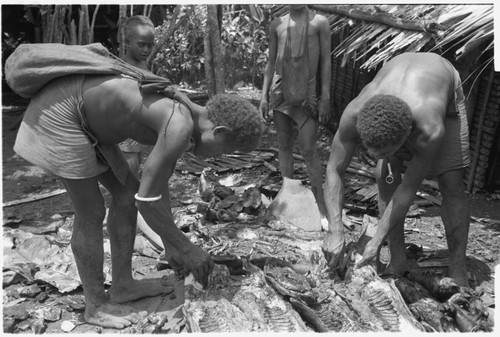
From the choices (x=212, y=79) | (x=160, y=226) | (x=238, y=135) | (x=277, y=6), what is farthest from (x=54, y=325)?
(x=277, y=6)

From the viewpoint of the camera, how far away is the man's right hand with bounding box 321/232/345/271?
3.70 m

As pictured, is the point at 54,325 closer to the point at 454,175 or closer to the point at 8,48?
the point at 454,175

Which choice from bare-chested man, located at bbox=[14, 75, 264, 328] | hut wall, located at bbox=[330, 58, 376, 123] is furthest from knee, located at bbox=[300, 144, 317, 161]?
hut wall, located at bbox=[330, 58, 376, 123]

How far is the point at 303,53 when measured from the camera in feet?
17.5

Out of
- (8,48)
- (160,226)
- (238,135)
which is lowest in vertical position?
(8,48)

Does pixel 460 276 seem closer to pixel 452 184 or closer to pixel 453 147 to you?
pixel 452 184

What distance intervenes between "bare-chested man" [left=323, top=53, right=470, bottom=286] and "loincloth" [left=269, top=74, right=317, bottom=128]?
133 centimetres

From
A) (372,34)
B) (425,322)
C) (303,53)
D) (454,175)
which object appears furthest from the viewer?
(372,34)

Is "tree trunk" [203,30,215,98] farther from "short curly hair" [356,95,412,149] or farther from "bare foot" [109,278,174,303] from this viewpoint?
"short curly hair" [356,95,412,149]

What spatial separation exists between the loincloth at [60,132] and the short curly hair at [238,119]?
0.79m

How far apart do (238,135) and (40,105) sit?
1.22 m

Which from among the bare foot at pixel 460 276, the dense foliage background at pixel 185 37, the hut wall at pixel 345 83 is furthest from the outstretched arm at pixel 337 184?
the dense foliage background at pixel 185 37

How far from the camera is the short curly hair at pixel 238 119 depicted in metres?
3.21

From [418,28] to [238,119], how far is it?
335 cm
